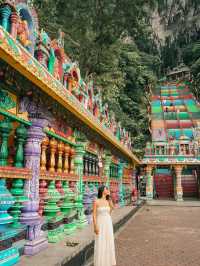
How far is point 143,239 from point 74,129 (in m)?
2.91

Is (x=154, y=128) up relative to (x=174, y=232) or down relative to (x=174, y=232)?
up

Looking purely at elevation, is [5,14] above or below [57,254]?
above

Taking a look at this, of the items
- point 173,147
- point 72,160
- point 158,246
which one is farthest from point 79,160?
point 173,147

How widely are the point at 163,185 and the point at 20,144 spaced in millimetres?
24293

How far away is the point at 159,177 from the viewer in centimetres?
2741

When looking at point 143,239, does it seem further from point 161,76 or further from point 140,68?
point 161,76

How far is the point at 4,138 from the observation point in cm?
Answer: 364

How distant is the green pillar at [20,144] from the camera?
398 centimetres

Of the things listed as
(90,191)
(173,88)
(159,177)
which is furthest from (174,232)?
(173,88)

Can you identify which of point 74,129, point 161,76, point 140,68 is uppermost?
point 161,76

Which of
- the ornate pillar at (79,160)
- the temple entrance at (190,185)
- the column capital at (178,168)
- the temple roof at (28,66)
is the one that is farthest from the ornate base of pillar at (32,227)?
the temple entrance at (190,185)

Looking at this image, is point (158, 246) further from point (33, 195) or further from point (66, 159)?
point (33, 195)

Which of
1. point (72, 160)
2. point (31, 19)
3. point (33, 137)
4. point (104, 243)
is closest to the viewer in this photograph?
point (104, 243)

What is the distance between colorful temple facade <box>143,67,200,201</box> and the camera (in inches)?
865
